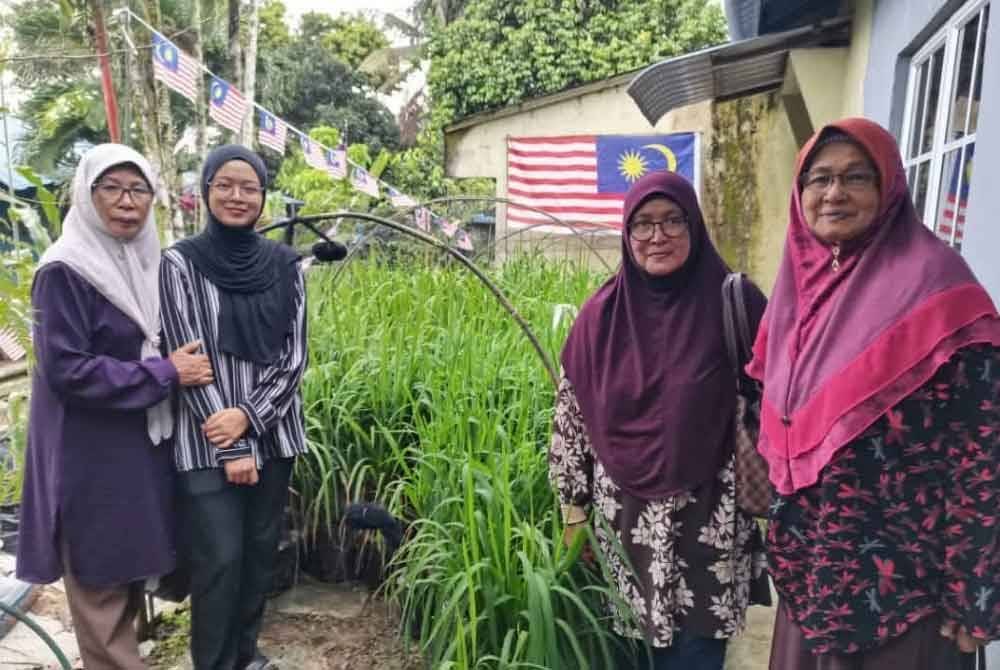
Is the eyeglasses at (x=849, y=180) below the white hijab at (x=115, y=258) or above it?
above

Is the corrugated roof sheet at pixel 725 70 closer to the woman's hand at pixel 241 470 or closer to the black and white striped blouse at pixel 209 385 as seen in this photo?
the black and white striped blouse at pixel 209 385

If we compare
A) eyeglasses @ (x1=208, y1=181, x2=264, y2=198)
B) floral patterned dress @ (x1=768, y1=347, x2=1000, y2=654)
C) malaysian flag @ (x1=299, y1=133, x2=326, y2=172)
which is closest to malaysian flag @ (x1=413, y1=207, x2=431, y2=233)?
malaysian flag @ (x1=299, y1=133, x2=326, y2=172)

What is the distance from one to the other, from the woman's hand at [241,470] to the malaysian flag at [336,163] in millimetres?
5917

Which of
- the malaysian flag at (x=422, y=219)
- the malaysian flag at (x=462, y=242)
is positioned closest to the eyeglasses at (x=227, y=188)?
the malaysian flag at (x=422, y=219)

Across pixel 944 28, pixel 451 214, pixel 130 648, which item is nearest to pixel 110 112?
pixel 451 214

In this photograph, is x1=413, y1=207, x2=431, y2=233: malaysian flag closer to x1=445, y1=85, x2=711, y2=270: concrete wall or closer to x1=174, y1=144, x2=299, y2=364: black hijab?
x1=445, y1=85, x2=711, y2=270: concrete wall

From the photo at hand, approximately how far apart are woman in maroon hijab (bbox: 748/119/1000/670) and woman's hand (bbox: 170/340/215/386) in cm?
129

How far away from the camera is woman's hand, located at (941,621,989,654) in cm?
111

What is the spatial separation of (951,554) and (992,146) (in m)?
0.99

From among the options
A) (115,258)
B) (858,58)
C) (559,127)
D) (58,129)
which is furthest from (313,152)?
(58,129)

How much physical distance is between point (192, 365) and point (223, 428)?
17 cm

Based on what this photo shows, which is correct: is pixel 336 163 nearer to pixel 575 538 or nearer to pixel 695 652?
pixel 575 538

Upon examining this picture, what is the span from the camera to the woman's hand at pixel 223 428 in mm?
1782

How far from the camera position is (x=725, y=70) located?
483cm
